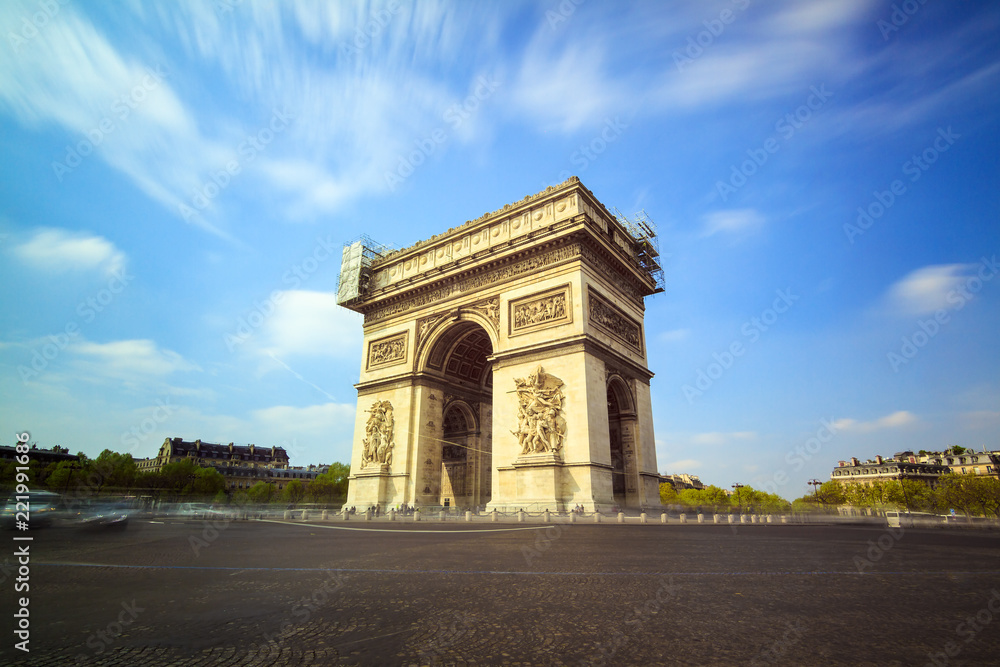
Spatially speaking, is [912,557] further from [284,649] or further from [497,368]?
[497,368]

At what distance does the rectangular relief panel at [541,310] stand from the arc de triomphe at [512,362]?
0.05 meters

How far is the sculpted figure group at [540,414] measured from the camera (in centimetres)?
1755

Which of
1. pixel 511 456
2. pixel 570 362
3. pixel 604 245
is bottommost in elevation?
pixel 511 456

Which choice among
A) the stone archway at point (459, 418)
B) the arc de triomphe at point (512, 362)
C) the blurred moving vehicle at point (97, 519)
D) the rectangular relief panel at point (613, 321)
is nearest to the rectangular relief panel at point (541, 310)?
the arc de triomphe at point (512, 362)

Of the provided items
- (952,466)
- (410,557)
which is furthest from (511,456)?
(952,466)

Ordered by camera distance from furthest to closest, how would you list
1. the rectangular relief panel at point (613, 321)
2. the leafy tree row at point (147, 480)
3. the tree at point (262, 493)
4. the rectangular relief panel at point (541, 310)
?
the tree at point (262, 493)
the leafy tree row at point (147, 480)
the rectangular relief panel at point (613, 321)
the rectangular relief panel at point (541, 310)

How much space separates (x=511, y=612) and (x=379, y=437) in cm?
2114

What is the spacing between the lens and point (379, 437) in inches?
888

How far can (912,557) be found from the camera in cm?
482

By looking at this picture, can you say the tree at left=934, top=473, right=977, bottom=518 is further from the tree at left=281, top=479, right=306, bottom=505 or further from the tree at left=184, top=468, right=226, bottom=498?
the tree at left=184, top=468, right=226, bottom=498

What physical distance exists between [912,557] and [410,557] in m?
5.12

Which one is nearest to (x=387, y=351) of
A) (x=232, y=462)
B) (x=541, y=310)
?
(x=541, y=310)

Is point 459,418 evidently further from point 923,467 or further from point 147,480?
point 923,467

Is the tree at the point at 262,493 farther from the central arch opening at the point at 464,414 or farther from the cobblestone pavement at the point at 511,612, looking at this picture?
the cobblestone pavement at the point at 511,612
